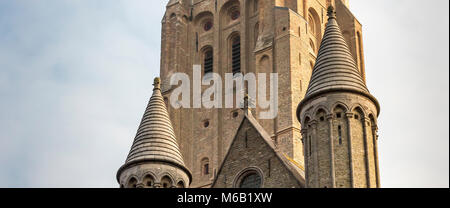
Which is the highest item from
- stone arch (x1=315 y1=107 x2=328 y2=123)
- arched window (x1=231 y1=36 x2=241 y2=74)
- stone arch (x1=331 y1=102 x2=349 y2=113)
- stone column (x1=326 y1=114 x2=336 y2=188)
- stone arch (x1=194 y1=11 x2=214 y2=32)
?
stone arch (x1=194 y1=11 x2=214 y2=32)

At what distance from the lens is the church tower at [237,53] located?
51.8 m

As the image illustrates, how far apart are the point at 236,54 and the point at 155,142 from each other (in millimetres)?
23974

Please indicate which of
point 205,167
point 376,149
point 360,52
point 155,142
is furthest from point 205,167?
point 376,149

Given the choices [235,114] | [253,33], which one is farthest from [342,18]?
[235,114]

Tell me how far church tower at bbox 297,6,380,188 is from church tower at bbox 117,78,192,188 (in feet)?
15.4

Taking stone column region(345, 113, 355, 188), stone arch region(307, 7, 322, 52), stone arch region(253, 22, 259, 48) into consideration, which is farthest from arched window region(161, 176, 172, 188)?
stone arch region(307, 7, 322, 52)

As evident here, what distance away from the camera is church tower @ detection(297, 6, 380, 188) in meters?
30.3

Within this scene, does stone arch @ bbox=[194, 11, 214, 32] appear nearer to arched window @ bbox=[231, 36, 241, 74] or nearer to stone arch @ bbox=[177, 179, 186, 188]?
arched window @ bbox=[231, 36, 241, 74]

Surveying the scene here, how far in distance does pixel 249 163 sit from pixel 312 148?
3582 mm

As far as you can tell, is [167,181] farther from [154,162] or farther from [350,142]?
[350,142]

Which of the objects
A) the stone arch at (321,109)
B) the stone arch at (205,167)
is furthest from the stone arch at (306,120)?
the stone arch at (205,167)

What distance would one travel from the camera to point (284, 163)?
32844mm

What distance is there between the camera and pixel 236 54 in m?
58.1
